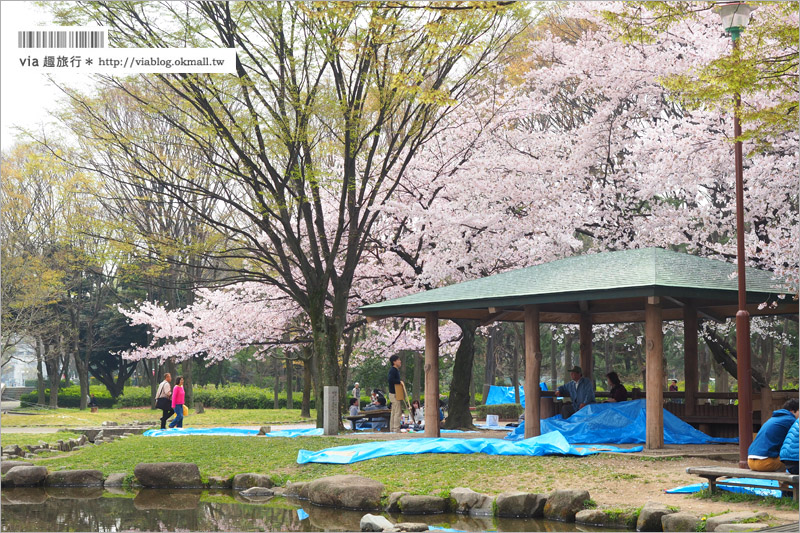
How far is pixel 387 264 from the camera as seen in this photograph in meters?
22.1

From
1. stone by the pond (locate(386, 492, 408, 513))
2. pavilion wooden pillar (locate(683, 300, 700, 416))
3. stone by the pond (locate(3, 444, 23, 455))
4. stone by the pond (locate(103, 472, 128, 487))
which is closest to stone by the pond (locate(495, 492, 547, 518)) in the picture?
stone by the pond (locate(386, 492, 408, 513))

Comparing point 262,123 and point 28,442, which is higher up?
point 262,123

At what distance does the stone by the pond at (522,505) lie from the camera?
950 centimetres

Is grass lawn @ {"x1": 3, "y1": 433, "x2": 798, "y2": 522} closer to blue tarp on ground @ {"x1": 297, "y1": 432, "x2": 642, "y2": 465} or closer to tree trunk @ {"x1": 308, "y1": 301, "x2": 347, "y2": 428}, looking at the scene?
blue tarp on ground @ {"x1": 297, "y1": 432, "x2": 642, "y2": 465}

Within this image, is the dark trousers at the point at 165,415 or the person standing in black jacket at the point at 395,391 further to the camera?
the dark trousers at the point at 165,415

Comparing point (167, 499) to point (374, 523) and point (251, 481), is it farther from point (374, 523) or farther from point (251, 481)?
point (374, 523)

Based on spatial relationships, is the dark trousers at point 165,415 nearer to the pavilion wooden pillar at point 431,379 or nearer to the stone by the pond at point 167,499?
the pavilion wooden pillar at point 431,379

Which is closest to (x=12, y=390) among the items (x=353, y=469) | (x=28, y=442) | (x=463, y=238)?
(x=28, y=442)

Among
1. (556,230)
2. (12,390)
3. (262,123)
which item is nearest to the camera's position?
(262,123)

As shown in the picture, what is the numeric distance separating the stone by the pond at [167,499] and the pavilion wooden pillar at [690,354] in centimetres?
925

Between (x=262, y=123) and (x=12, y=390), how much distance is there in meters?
39.0

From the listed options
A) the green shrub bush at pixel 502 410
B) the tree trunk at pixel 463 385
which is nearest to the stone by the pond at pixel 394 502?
the tree trunk at pixel 463 385

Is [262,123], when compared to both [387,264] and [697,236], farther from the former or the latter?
[697,236]

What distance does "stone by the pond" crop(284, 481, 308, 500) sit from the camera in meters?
11.5
